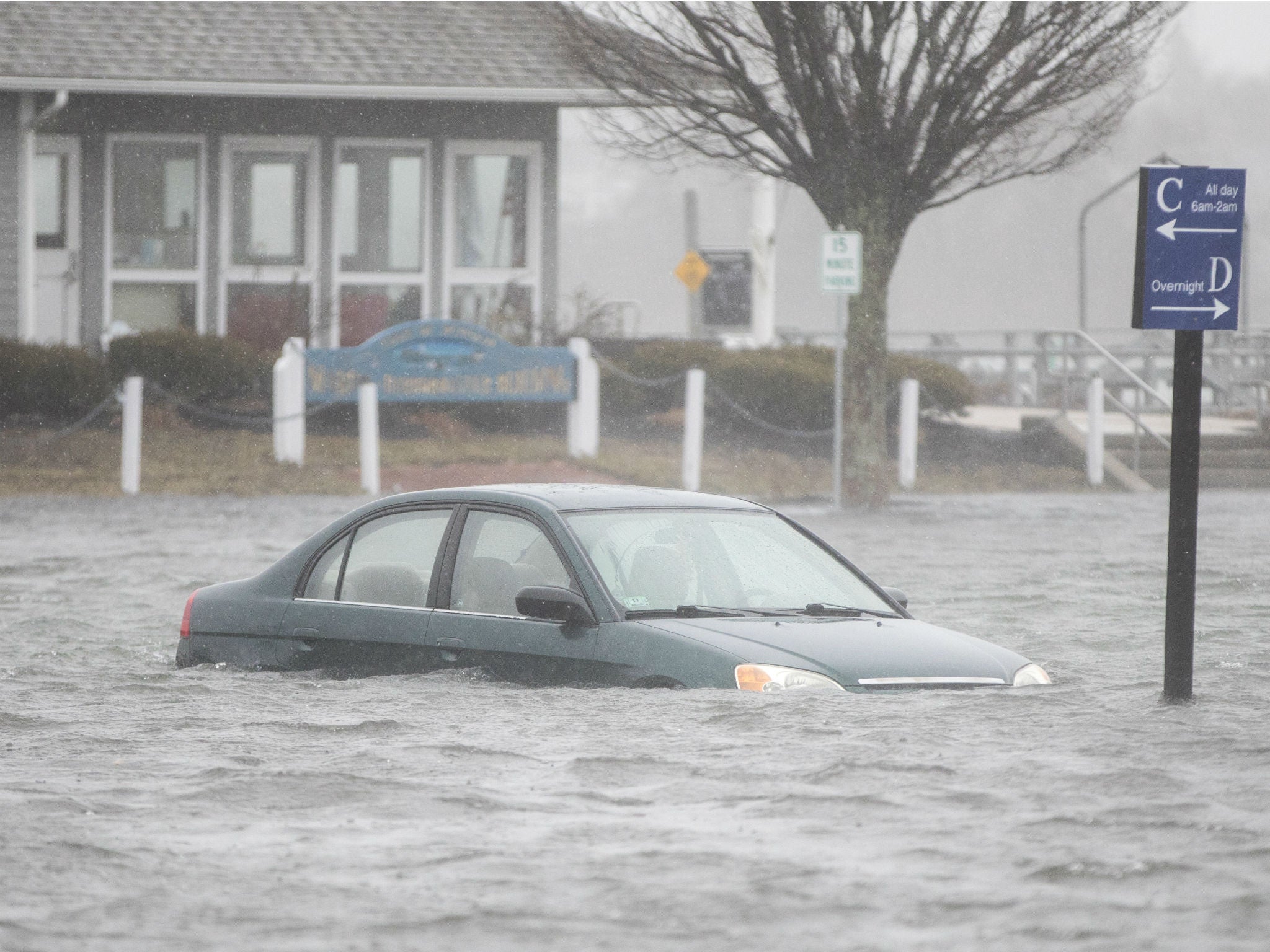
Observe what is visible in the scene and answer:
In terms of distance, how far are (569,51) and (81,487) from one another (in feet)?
22.1

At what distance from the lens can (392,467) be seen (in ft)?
72.2

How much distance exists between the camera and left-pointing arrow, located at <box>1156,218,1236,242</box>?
25.9ft

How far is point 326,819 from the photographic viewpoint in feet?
19.0

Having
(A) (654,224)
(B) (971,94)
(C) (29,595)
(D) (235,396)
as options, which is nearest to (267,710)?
(C) (29,595)

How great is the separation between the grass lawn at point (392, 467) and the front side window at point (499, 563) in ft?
41.0

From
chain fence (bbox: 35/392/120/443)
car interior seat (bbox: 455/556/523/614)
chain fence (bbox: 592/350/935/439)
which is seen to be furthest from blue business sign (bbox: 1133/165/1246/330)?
chain fence (bbox: 592/350/935/439)

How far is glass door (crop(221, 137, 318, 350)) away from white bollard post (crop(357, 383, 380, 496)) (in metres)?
4.92

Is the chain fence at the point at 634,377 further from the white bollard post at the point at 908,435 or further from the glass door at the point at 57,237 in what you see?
the glass door at the point at 57,237

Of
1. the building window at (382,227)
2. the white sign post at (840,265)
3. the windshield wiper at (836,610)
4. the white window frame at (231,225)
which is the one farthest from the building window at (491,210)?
the windshield wiper at (836,610)

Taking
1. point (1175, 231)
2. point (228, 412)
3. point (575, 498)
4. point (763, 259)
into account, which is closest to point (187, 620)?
point (575, 498)

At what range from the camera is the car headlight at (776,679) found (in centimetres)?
724

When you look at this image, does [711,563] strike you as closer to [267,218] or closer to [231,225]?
[231,225]

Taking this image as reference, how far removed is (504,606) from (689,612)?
77 cm

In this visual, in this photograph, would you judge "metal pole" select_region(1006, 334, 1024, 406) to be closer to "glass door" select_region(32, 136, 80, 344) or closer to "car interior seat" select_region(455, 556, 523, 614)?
"glass door" select_region(32, 136, 80, 344)
